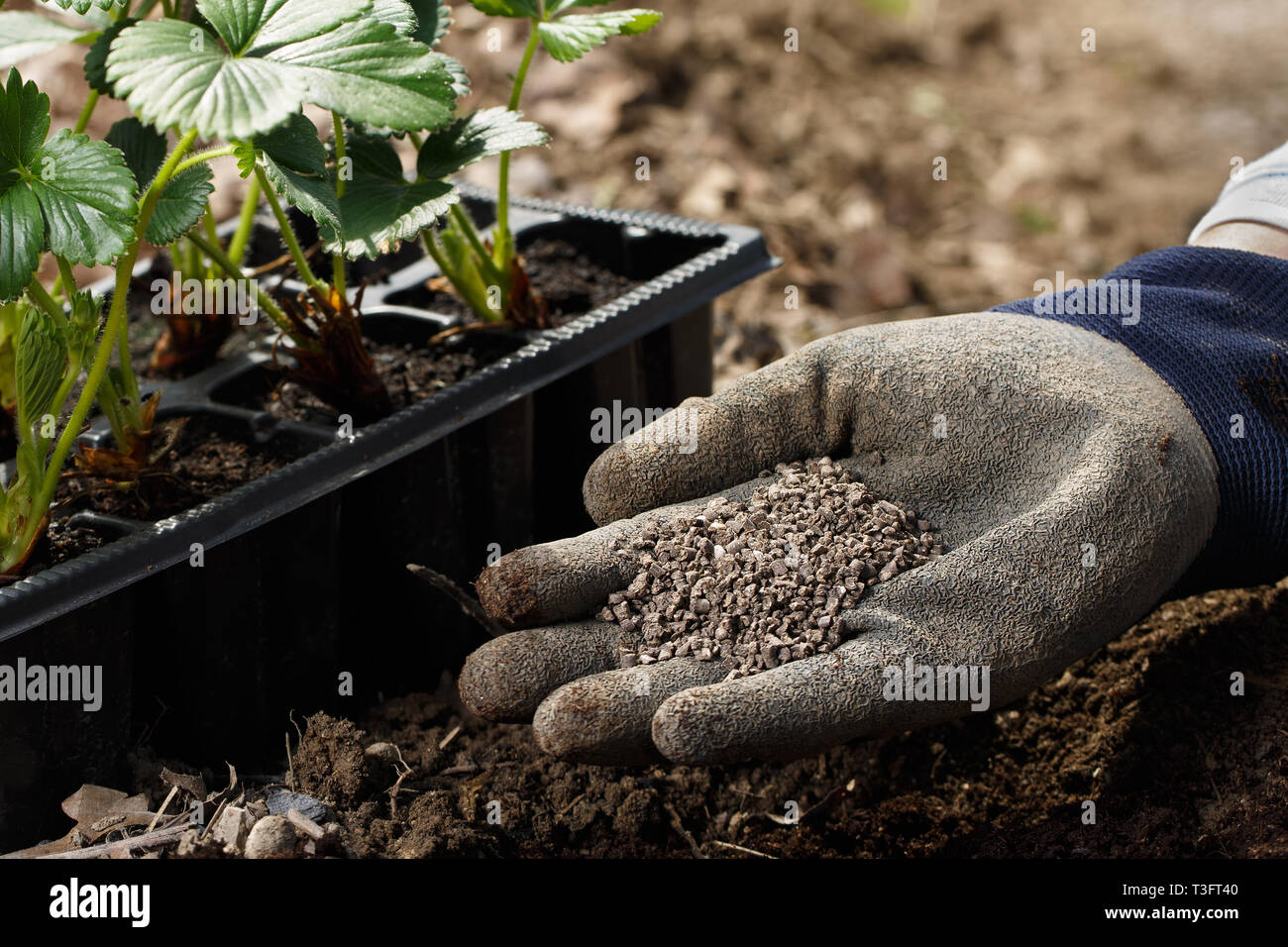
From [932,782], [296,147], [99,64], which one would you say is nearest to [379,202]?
[296,147]

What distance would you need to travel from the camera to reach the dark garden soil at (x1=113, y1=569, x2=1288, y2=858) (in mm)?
1385

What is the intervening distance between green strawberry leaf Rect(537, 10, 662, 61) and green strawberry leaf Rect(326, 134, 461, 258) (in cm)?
26

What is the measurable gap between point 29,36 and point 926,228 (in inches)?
99.1

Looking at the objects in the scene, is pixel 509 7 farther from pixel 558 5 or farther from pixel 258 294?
pixel 258 294

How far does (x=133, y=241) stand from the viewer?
1372 millimetres

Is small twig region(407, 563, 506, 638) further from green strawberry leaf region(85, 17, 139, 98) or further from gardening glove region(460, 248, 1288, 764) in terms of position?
green strawberry leaf region(85, 17, 139, 98)

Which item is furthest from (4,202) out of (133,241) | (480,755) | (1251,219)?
(1251,219)

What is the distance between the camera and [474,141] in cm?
163

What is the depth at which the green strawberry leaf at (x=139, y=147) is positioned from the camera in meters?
1.62

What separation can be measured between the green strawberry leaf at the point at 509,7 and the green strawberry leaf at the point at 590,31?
0.20 ft

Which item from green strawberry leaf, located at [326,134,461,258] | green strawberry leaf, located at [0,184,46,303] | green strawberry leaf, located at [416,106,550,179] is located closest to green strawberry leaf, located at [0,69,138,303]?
green strawberry leaf, located at [0,184,46,303]

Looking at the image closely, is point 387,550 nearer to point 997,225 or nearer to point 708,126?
point 708,126

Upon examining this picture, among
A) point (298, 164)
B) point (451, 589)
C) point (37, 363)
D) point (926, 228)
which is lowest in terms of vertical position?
point (451, 589)

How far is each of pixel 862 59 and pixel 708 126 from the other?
3.45ft
